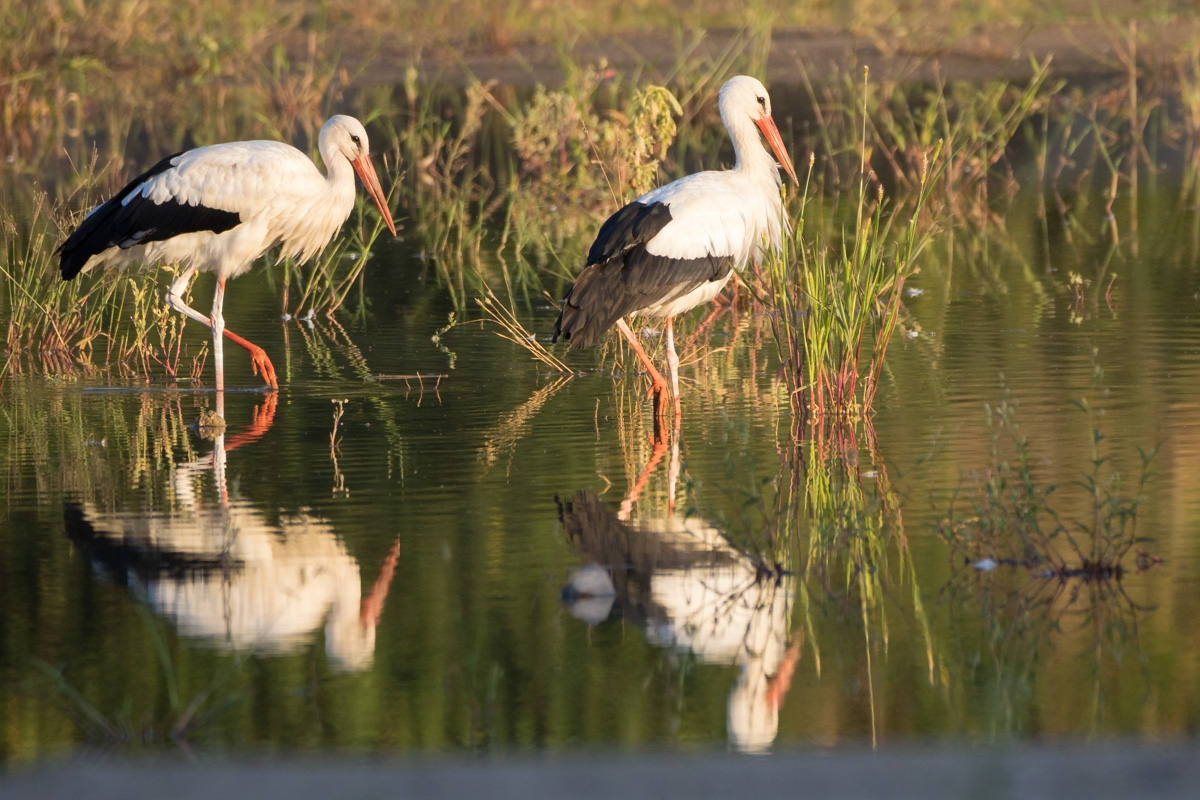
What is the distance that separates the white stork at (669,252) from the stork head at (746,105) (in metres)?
0.42

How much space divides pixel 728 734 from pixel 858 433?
3.42 meters

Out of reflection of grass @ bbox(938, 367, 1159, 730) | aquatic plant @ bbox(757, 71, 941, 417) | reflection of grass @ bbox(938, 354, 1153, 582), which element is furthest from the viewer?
aquatic plant @ bbox(757, 71, 941, 417)

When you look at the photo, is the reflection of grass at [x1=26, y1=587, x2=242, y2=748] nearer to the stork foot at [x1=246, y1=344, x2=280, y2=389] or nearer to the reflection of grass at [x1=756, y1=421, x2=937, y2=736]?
the reflection of grass at [x1=756, y1=421, x2=937, y2=736]

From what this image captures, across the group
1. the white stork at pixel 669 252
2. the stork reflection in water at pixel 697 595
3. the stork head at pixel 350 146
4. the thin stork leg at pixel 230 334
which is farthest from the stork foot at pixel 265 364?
the stork reflection in water at pixel 697 595

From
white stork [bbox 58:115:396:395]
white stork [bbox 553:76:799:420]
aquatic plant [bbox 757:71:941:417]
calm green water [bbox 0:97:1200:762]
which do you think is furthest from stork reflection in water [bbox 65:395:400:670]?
white stork [bbox 58:115:396:395]

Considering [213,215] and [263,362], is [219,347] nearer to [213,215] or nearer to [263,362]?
[263,362]

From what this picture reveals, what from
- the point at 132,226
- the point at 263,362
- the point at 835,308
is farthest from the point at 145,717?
the point at 132,226

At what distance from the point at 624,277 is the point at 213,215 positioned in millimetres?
2526

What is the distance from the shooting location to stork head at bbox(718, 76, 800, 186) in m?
8.92

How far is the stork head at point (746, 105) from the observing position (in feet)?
29.3

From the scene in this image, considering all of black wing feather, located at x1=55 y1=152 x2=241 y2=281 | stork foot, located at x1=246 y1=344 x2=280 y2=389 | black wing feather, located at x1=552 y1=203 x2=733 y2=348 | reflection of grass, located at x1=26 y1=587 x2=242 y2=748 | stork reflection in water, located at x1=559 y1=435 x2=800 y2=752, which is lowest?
reflection of grass, located at x1=26 y1=587 x2=242 y2=748

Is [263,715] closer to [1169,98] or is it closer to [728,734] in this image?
[728,734]

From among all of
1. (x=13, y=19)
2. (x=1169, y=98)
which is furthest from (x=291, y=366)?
(x=1169, y=98)

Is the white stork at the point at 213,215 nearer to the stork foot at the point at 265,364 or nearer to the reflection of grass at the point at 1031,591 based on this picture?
the stork foot at the point at 265,364
